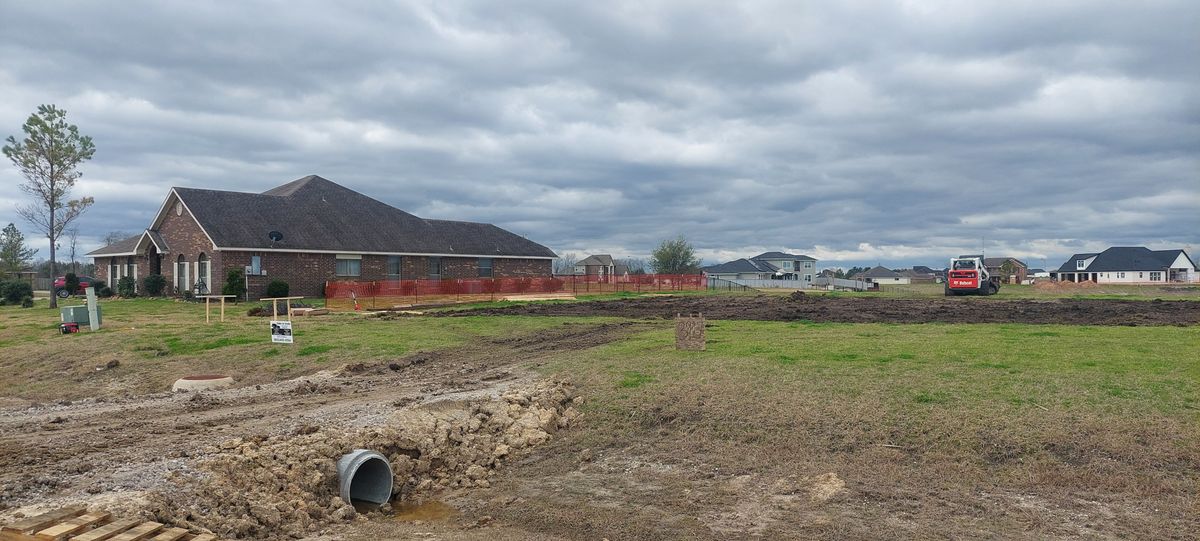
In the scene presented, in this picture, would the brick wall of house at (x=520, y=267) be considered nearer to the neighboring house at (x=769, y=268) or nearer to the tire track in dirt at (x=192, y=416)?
the tire track in dirt at (x=192, y=416)

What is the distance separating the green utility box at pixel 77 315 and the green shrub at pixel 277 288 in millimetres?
14163

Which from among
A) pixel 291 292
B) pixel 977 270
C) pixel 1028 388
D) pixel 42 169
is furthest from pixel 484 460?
pixel 977 270

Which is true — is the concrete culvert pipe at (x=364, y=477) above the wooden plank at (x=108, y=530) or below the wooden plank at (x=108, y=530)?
below

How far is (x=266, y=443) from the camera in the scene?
9500 millimetres

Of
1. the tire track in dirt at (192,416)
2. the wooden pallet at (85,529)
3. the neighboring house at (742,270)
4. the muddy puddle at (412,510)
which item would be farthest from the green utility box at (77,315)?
the neighboring house at (742,270)

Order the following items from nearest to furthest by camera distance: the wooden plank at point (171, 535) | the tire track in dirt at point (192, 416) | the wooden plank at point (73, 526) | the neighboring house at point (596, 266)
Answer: the wooden plank at point (73, 526) → the wooden plank at point (171, 535) → the tire track in dirt at point (192, 416) → the neighboring house at point (596, 266)

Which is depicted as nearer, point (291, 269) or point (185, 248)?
point (291, 269)

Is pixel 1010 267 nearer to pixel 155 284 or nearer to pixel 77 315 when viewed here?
pixel 155 284

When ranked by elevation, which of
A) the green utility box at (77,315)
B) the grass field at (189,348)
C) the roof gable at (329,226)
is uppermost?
the roof gable at (329,226)

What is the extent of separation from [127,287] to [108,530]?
42802 millimetres

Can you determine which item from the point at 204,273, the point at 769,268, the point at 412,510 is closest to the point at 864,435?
the point at 412,510

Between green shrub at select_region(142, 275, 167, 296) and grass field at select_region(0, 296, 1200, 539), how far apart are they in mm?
25945

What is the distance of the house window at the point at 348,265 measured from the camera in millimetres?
43094

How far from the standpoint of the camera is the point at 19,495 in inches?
296
